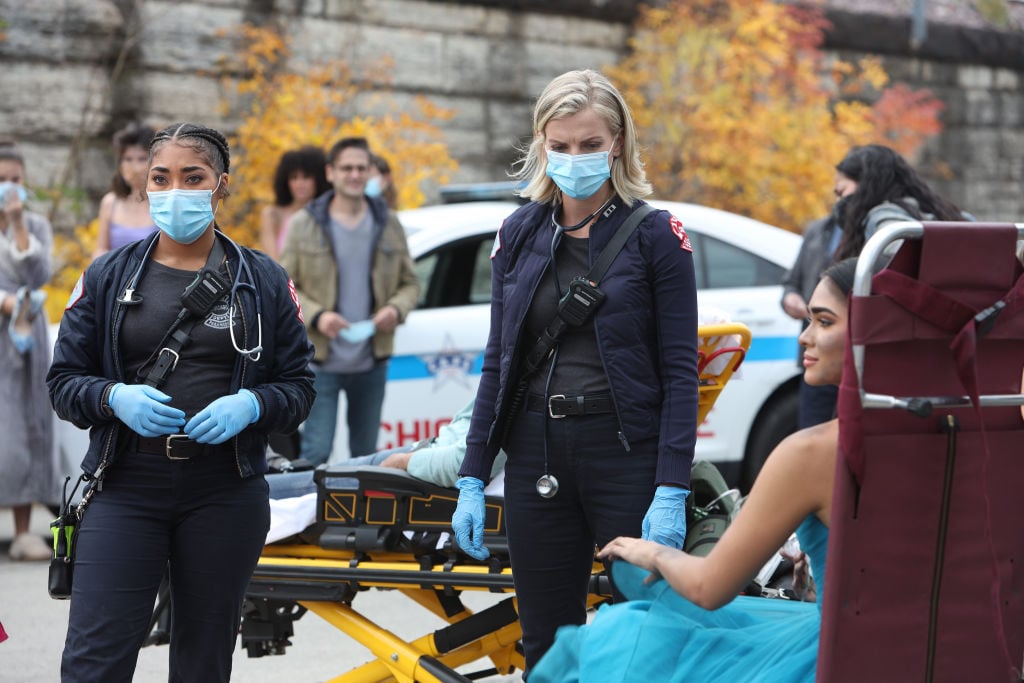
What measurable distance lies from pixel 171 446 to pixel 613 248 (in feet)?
3.80

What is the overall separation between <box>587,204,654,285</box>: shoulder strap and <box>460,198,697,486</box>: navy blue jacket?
13mm

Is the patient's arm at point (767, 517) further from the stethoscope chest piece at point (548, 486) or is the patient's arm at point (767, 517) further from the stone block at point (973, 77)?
the stone block at point (973, 77)

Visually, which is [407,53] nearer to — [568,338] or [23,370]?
[23,370]

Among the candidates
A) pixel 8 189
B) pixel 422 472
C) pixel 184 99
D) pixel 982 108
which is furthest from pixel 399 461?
pixel 982 108

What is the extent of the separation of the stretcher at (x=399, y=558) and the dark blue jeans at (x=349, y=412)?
2659 mm

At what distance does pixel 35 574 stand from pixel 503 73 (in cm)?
735

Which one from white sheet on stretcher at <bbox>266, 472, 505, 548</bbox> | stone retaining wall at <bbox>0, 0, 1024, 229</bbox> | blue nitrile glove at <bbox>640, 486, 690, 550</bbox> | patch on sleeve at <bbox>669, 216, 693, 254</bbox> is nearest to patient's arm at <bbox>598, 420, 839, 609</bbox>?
blue nitrile glove at <bbox>640, 486, 690, 550</bbox>

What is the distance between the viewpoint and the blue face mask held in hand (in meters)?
7.15

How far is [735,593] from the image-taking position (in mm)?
2797

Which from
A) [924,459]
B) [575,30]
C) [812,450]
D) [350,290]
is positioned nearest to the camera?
[924,459]

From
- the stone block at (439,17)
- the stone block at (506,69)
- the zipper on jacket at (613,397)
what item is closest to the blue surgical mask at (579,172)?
the zipper on jacket at (613,397)

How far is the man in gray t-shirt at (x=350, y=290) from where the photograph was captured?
7129 millimetres

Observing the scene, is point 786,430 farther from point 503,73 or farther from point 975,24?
point 975,24

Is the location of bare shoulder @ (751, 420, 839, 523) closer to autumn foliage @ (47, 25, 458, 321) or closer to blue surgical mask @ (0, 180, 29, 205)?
blue surgical mask @ (0, 180, 29, 205)
